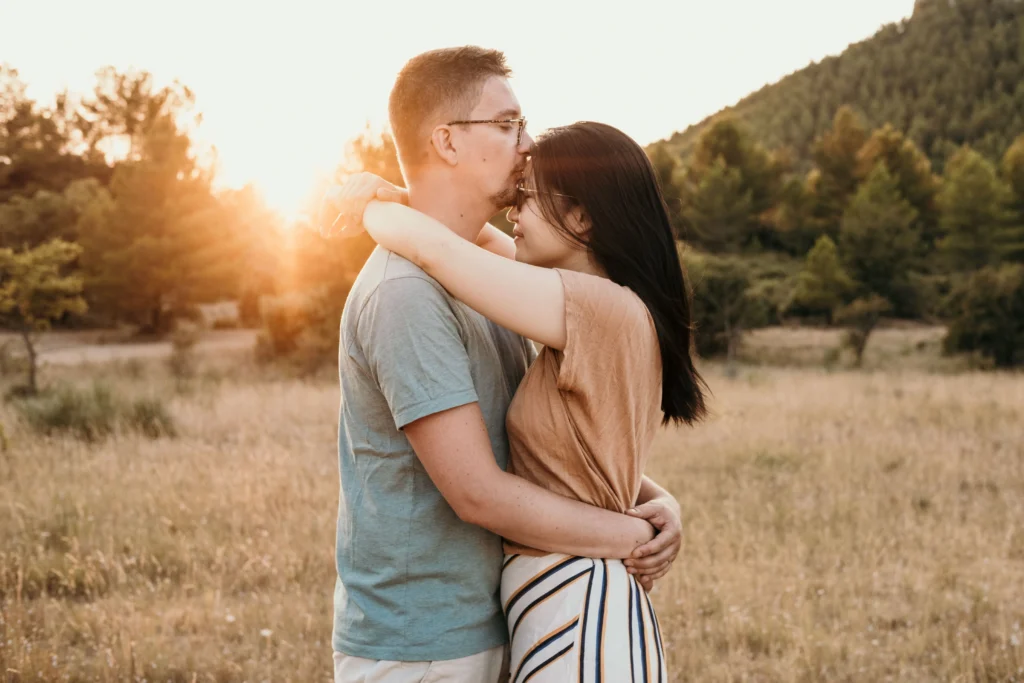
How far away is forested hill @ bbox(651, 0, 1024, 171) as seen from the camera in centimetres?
4962

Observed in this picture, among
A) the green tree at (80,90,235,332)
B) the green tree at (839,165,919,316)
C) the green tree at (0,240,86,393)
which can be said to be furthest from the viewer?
the green tree at (80,90,235,332)

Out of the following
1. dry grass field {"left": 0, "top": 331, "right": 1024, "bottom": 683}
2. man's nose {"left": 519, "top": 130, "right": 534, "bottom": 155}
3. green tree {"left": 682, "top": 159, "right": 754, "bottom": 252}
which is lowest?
dry grass field {"left": 0, "top": 331, "right": 1024, "bottom": 683}

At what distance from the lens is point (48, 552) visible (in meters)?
5.30

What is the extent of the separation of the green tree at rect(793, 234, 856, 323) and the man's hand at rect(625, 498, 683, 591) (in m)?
27.3

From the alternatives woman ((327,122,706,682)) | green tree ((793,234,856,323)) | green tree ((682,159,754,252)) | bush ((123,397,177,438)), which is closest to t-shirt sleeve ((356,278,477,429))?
woman ((327,122,706,682))

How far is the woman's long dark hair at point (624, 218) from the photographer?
1927 millimetres

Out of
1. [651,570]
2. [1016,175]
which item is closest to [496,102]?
[651,570]

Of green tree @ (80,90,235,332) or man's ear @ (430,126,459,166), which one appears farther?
green tree @ (80,90,235,332)

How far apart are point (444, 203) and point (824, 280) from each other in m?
28.1

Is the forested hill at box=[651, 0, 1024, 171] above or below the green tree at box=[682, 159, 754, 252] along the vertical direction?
above

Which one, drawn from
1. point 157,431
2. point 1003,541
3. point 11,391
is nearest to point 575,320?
point 1003,541

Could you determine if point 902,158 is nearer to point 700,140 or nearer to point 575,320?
point 700,140

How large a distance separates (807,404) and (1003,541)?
6.11 metres

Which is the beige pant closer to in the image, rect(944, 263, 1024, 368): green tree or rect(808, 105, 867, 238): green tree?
rect(944, 263, 1024, 368): green tree
